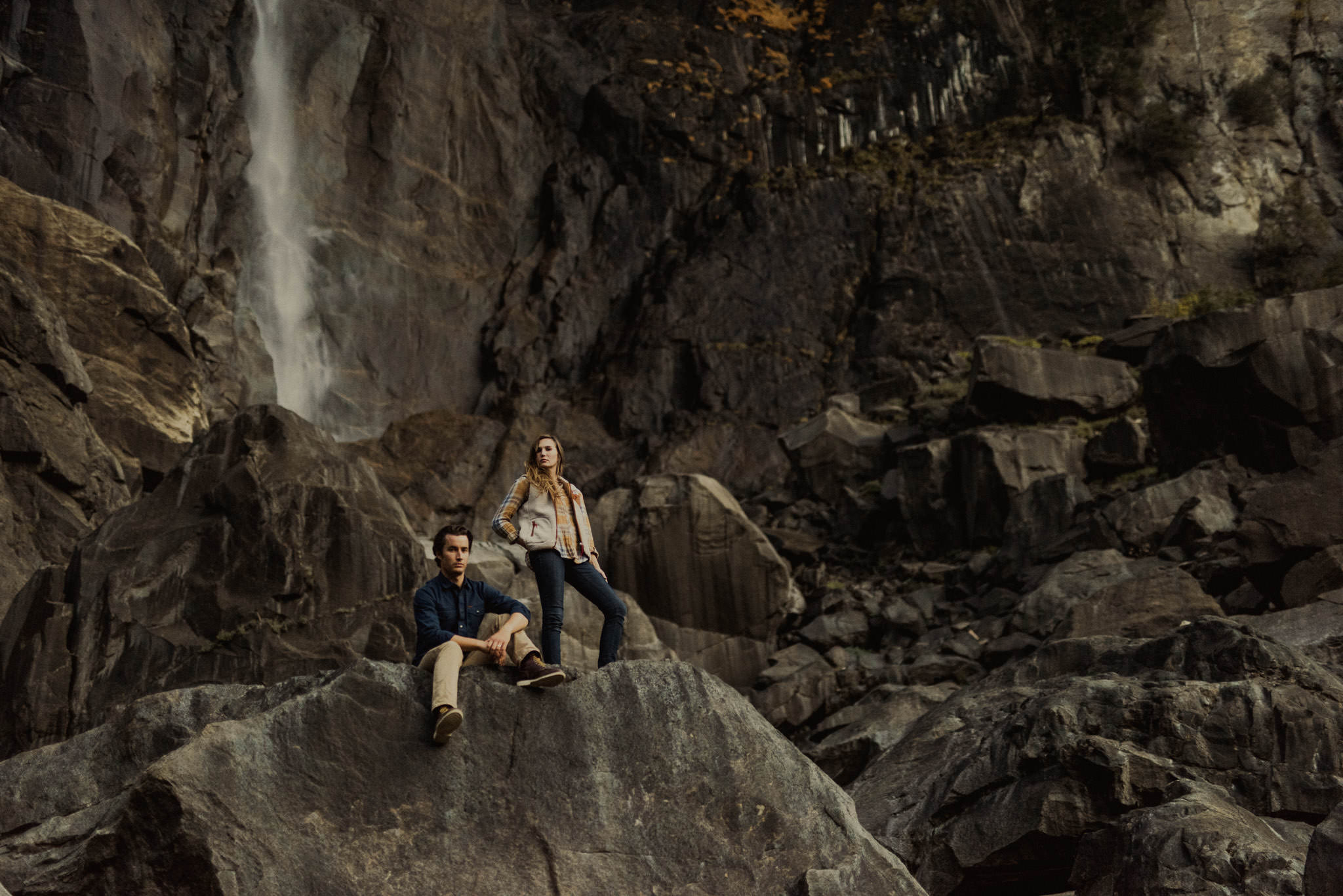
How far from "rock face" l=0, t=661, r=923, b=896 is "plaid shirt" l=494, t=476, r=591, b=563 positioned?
4.42ft

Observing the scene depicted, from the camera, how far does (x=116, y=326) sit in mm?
31172

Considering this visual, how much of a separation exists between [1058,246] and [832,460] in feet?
47.7

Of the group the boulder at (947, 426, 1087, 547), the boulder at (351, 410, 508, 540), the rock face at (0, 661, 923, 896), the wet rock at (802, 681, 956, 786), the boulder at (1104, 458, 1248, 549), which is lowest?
the wet rock at (802, 681, 956, 786)

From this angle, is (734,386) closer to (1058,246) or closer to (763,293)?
(763,293)

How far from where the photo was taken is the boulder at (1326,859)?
625 centimetres

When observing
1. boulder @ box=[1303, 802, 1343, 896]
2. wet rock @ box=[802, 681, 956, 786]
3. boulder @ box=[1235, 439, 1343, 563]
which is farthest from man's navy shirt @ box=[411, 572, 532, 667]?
boulder @ box=[1235, 439, 1343, 563]

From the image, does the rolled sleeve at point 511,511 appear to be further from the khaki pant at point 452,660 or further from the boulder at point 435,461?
the boulder at point 435,461

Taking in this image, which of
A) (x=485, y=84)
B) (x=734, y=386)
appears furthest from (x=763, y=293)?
(x=485, y=84)

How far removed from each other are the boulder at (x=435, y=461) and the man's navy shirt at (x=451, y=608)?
88.8ft

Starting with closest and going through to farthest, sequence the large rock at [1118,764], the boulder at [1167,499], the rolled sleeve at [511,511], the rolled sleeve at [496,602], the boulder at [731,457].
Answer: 1. the rolled sleeve at [496,602]
2. the rolled sleeve at [511,511]
3. the large rock at [1118,764]
4. the boulder at [1167,499]
5. the boulder at [731,457]

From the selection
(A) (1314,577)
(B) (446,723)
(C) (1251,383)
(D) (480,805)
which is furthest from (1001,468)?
(B) (446,723)

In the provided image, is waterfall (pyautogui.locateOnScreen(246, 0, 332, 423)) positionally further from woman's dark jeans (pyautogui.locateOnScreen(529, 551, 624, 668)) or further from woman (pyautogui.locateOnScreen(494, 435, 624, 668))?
woman's dark jeans (pyautogui.locateOnScreen(529, 551, 624, 668))

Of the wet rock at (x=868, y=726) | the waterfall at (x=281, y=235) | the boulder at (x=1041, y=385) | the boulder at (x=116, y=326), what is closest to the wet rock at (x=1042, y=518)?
the boulder at (x=1041, y=385)

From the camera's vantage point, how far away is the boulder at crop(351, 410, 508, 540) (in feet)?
120
